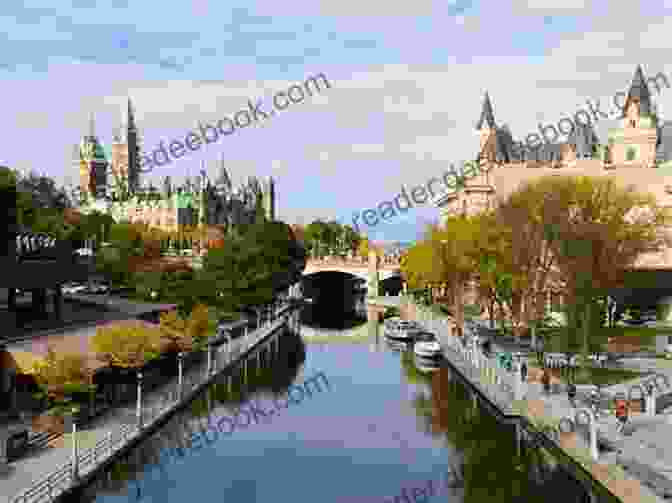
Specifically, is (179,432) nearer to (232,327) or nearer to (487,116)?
(232,327)

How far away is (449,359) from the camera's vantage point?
61.3m

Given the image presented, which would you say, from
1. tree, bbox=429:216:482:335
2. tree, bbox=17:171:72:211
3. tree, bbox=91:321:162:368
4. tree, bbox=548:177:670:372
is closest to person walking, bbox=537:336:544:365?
tree, bbox=548:177:670:372

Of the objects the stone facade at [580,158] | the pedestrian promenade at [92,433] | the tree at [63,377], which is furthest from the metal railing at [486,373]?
the stone facade at [580,158]

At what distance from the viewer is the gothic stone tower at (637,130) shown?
114312 millimetres

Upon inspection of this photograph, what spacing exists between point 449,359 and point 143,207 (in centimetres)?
14993

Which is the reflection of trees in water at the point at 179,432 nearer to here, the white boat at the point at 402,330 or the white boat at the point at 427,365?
the white boat at the point at 427,365

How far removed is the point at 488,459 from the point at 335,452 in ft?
23.3

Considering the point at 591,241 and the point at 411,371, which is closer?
the point at 591,241

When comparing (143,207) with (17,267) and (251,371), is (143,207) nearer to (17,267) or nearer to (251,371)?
(251,371)

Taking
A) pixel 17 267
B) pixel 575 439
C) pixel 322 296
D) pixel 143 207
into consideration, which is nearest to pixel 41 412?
pixel 17 267

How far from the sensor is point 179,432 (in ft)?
125

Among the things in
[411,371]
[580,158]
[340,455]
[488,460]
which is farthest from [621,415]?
[580,158]

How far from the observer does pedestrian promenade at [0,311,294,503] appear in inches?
1013

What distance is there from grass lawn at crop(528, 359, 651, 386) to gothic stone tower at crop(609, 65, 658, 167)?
74.0 meters
